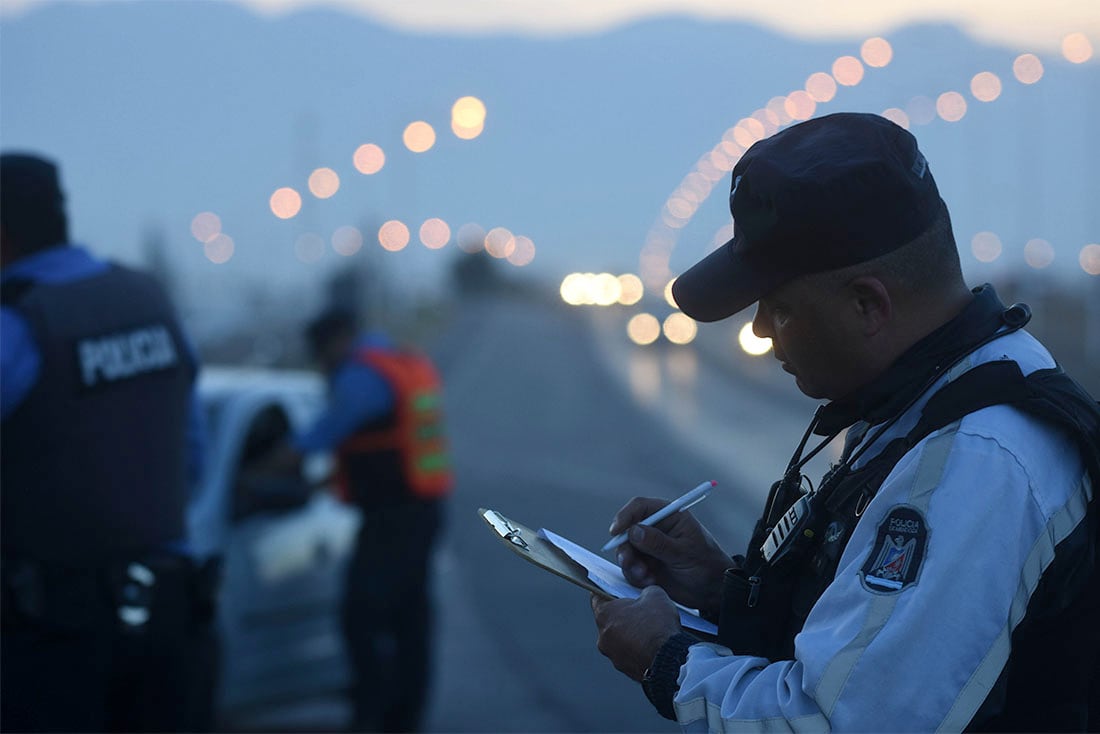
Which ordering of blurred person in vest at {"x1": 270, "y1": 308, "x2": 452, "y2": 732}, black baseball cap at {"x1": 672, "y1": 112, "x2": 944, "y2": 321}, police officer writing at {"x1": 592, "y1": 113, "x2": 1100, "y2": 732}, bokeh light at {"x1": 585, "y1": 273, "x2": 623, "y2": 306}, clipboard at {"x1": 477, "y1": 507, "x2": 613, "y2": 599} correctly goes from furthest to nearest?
bokeh light at {"x1": 585, "y1": 273, "x2": 623, "y2": 306} → blurred person in vest at {"x1": 270, "y1": 308, "x2": 452, "y2": 732} → clipboard at {"x1": 477, "y1": 507, "x2": 613, "y2": 599} → black baseball cap at {"x1": 672, "y1": 112, "x2": 944, "y2": 321} → police officer writing at {"x1": 592, "y1": 113, "x2": 1100, "y2": 732}

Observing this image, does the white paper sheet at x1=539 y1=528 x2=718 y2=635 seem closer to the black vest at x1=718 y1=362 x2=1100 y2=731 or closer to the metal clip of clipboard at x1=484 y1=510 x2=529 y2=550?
the metal clip of clipboard at x1=484 y1=510 x2=529 y2=550

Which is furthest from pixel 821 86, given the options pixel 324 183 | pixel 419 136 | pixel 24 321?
pixel 324 183

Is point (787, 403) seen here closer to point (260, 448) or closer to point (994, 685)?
point (260, 448)

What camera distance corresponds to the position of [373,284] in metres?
31.1

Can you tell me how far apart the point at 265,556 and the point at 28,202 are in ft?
8.96

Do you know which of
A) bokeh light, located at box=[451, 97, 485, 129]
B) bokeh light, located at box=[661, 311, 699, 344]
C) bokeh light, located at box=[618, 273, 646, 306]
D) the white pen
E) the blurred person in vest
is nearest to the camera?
the white pen

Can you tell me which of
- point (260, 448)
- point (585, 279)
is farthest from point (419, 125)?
point (585, 279)

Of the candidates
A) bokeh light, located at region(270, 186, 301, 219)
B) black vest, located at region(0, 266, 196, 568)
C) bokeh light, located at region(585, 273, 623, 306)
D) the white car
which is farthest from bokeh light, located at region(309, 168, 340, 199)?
bokeh light, located at region(585, 273, 623, 306)

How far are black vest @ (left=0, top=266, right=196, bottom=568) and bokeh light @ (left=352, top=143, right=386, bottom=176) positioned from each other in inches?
633

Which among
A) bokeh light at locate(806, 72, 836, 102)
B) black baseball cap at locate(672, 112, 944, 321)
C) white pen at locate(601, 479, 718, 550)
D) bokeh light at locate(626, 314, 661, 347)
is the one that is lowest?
bokeh light at locate(626, 314, 661, 347)

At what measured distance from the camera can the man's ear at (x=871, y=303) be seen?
1.74 meters

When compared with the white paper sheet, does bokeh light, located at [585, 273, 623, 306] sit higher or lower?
lower

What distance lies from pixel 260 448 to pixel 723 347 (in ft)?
99.0

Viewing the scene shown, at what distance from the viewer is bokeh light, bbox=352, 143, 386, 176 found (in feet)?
64.0
